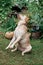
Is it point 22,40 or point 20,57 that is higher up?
point 22,40

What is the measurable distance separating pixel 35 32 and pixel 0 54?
193 centimetres

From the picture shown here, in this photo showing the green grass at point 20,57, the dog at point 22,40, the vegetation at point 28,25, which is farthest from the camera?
the dog at point 22,40

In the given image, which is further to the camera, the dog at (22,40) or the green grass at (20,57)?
the dog at (22,40)

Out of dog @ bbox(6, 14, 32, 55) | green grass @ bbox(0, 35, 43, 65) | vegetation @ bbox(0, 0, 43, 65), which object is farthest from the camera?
dog @ bbox(6, 14, 32, 55)

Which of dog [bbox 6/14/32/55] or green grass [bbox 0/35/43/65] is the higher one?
dog [bbox 6/14/32/55]

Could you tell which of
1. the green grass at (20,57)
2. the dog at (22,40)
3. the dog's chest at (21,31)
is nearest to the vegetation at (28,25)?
the green grass at (20,57)

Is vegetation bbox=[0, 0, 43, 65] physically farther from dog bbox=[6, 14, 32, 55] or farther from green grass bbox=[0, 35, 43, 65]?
dog bbox=[6, 14, 32, 55]

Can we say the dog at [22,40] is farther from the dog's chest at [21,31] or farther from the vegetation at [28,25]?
the vegetation at [28,25]

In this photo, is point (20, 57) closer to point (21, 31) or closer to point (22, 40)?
point (22, 40)

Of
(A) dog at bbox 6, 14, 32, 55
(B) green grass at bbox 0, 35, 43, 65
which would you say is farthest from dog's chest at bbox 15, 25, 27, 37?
(B) green grass at bbox 0, 35, 43, 65

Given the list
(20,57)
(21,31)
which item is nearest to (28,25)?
(21,31)

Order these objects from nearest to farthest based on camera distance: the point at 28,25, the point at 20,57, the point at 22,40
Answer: the point at 20,57 → the point at 22,40 → the point at 28,25

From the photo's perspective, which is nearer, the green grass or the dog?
the green grass

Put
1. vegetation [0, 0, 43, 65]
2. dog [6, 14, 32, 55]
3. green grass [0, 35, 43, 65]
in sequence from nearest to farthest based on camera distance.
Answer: green grass [0, 35, 43, 65] < vegetation [0, 0, 43, 65] < dog [6, 14, 32, 55]
